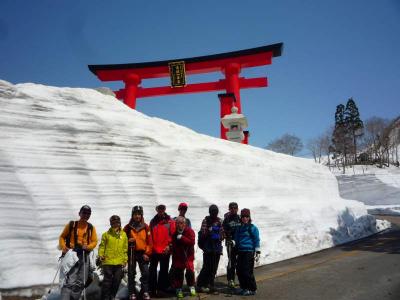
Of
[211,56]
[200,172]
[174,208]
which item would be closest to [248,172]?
[200,172]

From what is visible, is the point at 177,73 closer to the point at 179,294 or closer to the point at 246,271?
the point at 246,271

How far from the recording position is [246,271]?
468 cm

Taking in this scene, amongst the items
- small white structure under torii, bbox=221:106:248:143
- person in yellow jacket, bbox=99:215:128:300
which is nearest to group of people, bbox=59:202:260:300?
person in yellow jacket, bbox=99:215:128:300

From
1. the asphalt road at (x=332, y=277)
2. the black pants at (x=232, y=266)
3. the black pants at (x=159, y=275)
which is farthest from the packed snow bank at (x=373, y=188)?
the black pants at (x=159, y=275)

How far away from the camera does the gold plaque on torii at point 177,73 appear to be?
19.9m

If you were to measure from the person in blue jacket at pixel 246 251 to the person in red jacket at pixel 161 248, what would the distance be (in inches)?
45.9

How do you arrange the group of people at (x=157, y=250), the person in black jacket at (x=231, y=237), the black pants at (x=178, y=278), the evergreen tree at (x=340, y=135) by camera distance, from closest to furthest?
the group of people at (x=157, y=250)
the black pants at (x=178, y=278)
the person in black jacket at (x=231, y=237)
the evergreen tree at (x=340, y=135)

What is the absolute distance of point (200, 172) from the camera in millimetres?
8055

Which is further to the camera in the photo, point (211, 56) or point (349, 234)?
point (211, 56)

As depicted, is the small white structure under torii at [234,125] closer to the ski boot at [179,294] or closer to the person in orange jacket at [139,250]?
the person in orange jacket at [139,250]

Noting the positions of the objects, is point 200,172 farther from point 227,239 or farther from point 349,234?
point 349,234

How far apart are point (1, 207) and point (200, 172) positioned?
463cm

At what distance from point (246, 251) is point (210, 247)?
0.60 m

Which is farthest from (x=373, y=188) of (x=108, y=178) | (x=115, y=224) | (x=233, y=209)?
(x=115, y=224)
